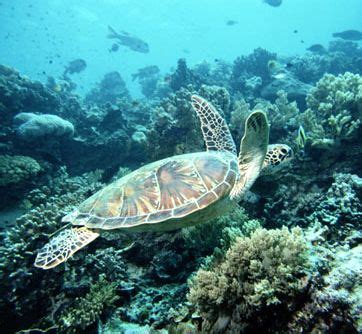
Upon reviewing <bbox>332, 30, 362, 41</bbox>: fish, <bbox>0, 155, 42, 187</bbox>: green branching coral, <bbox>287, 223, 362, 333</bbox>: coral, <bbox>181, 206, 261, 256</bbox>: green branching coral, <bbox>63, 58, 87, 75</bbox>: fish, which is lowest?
<bbox>0, 155, 42, 187</bbox>: green branching coral

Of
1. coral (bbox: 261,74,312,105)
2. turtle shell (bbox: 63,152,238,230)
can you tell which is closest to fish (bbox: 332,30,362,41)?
coral (bbox: 261,74,312,105)

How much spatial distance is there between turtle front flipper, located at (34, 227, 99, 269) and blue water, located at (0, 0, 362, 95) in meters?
23.0

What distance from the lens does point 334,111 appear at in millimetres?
5727

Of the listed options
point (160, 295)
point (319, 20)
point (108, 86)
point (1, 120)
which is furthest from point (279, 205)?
point (319, 20)

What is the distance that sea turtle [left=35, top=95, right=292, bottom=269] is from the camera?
3.29 metres

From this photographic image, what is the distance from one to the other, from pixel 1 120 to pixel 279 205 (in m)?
8.94

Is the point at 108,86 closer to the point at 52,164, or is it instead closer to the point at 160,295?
the point at 52,164

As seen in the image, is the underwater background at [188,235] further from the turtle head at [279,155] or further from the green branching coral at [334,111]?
the turtle head at [279,155]

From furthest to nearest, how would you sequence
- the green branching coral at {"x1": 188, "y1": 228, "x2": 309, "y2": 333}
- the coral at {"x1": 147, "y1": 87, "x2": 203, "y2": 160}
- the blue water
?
the blue water < the coral at {"x1": 147, "y1": 87, "x2": 203, "y2": 160} < the green branching coral at {"x1": 188, "y1": 228, "x2": 309, "y2": 333}

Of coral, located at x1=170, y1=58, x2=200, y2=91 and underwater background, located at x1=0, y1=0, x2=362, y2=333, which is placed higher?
coral, located at x1=170, y1=58, x2=200, y2=91

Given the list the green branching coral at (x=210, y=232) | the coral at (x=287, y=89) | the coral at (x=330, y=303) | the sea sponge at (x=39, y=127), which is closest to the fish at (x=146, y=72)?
the coral at (x=287, y=89)

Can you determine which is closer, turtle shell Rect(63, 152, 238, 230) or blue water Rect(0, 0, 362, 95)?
turtle shell Rect(63, 152, 238, 230)

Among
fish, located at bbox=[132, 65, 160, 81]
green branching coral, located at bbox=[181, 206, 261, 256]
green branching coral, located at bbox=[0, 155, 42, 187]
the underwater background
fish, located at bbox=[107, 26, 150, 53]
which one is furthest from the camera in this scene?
fish, located at bbox=[107, 26, 150, 53]

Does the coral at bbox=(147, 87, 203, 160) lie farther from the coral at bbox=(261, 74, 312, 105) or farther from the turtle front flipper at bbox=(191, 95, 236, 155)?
the coral at bbox=(261, 74, 312, 105)
